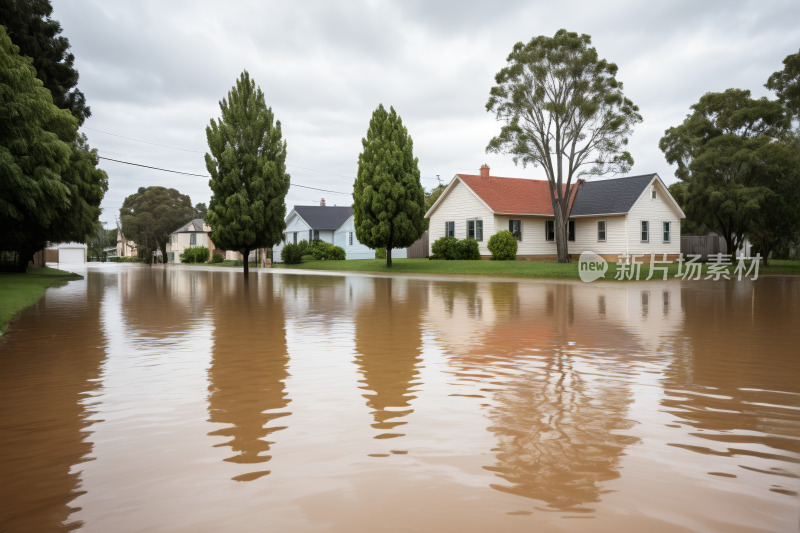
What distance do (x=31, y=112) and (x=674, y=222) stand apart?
43336 mm

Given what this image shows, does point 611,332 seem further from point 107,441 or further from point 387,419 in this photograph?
point 107,441

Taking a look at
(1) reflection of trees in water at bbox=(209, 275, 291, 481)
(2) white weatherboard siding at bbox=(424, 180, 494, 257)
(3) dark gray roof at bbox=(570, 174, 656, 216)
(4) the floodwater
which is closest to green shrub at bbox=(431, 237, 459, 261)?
(2) white weatherboard siding at bbox=(424, 180, 494, 257)

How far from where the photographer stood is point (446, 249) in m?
43.9

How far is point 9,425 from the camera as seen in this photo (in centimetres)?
588

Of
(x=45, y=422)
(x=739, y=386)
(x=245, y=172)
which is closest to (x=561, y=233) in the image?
(x=245, y=172)

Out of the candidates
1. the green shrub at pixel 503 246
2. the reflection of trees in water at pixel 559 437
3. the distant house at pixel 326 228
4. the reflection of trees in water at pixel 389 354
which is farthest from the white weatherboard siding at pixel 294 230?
the reflection of trees in water at pixel 559 437

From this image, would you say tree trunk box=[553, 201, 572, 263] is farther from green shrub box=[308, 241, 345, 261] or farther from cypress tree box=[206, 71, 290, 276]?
green shrub box=[308, 241, 345, 261]

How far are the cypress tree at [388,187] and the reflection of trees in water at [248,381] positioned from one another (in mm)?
25714

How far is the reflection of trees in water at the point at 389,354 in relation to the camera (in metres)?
6.28

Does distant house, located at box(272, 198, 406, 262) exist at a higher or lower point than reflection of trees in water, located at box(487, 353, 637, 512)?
higher

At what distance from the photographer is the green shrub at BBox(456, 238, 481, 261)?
141 feet

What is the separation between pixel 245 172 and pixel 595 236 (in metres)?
25.3

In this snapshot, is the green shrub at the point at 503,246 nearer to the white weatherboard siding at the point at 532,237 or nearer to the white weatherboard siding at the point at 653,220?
the white weatherboard siding at the point at 532,237

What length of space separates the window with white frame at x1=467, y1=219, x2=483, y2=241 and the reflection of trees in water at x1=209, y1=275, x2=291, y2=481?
102ft
